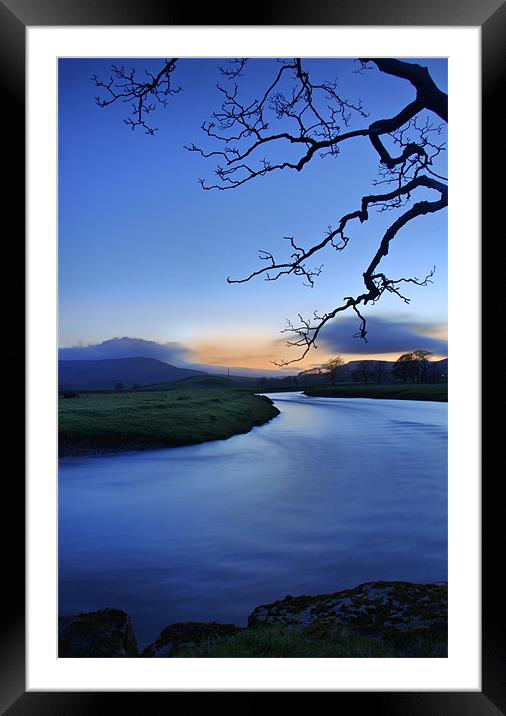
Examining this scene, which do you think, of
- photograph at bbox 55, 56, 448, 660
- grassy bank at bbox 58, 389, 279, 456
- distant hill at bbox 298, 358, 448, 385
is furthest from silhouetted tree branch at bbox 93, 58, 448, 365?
grassy bank at bbox 58, 389, 279, 456

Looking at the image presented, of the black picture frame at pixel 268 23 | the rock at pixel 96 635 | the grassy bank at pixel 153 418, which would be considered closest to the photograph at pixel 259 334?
the rock at pixel 96 635

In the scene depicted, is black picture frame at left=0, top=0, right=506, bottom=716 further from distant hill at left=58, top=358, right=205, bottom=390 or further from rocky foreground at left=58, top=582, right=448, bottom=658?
distant hill at left=58, top=358, right=205, bottom=390

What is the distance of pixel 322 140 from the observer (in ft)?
7.33

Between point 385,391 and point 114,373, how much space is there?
11.6 ft

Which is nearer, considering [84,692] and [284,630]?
[84,692]

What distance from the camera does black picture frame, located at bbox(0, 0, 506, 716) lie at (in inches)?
54.7

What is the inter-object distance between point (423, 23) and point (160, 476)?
5906 millimetres

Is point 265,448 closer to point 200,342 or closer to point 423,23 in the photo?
point 200,342

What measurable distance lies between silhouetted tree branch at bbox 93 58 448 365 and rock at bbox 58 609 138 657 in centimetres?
161

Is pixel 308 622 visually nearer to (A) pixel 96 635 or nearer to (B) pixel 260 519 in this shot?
(A) pixel 96 635
